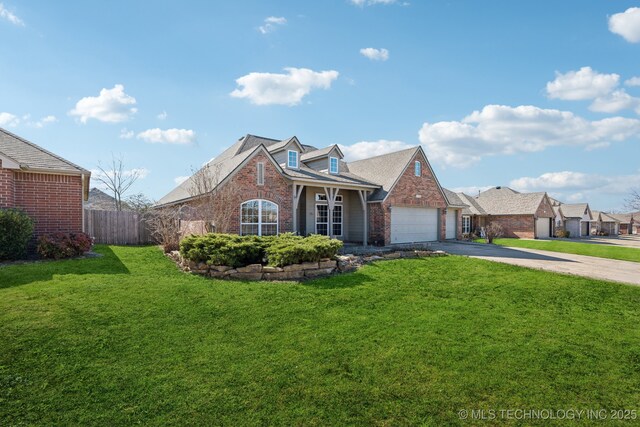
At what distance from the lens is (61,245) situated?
35.0ft

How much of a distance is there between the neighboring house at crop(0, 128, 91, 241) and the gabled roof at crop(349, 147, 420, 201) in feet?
46.3

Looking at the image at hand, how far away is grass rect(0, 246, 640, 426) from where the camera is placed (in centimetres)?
386

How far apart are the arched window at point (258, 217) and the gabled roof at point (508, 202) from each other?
27902 millimetres

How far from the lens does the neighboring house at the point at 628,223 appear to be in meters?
65.6

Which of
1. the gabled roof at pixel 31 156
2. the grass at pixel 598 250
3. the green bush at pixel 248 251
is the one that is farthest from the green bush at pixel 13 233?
the grass at pixel 598 250

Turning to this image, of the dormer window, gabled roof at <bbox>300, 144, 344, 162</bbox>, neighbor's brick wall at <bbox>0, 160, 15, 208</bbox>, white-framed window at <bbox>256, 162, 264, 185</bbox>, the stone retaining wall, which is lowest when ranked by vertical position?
the stone retaining wall

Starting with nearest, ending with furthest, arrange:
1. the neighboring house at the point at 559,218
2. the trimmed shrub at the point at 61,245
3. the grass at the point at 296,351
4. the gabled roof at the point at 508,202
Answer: the grass at the point at 296,351 < the trimmed shrub at the point at 61,245 < the gabled roof at the point at 508,202 < the neighboring house at the point at 559,218

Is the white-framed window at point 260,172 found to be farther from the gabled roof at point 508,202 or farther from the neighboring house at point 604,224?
the neighboring house at point 604,224

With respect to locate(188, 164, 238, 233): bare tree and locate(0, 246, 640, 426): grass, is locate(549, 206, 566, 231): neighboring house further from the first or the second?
locate(188, 164, 238, 233): bare tree

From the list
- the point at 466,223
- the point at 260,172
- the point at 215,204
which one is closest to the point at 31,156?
the point at 215,204

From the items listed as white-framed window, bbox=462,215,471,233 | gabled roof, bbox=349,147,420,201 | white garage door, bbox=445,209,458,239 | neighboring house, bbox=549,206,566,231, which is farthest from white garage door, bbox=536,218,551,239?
gabled roof, bbox=349,147,420,201

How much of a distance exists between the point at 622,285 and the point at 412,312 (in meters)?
7.27

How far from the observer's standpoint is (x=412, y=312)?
7.05m

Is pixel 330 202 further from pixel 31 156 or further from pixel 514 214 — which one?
pixel 514 214
